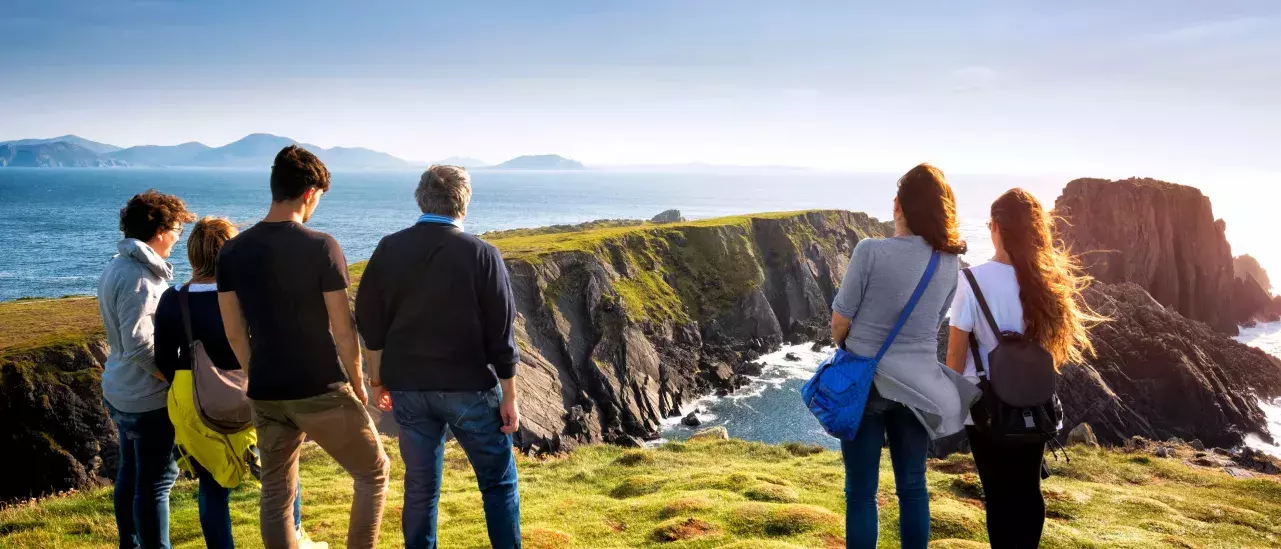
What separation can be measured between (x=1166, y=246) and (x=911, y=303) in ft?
319

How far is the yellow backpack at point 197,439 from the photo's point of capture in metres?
5.74

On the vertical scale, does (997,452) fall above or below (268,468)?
above

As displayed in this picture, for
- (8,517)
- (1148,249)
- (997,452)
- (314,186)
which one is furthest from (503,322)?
(1148,249)

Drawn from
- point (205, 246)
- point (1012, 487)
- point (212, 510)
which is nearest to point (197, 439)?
point (212, 510)

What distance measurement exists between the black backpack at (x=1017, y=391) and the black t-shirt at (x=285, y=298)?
5.22 metres

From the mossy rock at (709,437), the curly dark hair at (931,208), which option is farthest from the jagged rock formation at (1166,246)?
the curly dark hair at (931,208)

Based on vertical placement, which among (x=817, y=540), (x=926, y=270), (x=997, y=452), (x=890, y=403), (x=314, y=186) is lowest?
(x=817, y=540)

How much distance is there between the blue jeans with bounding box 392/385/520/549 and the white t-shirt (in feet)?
12.6

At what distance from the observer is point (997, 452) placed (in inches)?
211

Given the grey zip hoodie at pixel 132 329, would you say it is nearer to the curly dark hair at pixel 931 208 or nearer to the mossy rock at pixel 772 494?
the curly dark hair at pixel 931 208

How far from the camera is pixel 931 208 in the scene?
532 centimetres

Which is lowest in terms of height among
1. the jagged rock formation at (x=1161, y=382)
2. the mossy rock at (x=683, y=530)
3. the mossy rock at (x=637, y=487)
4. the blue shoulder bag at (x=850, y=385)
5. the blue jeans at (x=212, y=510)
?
the jagged rock formation at (x=1161, y=382)

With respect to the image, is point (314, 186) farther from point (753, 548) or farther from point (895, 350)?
point (753, 548)

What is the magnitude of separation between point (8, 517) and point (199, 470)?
7.84 metres
